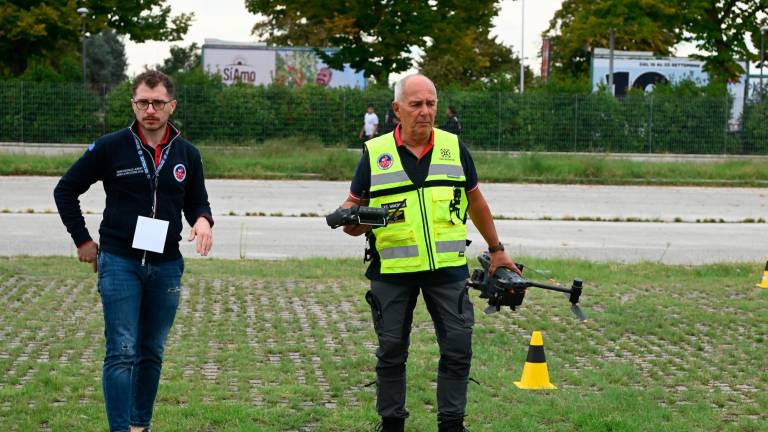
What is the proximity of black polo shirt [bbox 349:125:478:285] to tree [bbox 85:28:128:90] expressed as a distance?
7456 cm

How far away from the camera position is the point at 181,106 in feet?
120

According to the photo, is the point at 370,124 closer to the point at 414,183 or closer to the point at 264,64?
the point at 264,64

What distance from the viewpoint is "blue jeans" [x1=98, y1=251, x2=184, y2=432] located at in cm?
583

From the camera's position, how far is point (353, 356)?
879 centimetres

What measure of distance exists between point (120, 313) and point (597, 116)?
33.0 metres

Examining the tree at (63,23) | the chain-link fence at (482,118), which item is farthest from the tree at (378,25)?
the chain-link fence at (482,118)

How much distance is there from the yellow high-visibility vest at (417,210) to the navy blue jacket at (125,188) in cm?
99

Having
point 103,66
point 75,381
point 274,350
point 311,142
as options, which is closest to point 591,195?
point 311,142

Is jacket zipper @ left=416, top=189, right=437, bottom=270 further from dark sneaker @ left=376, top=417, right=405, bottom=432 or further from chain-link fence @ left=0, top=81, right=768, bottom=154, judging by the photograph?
chain-link fence @ left=0, top=81, right=768, bottom=154

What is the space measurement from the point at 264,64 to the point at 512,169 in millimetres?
20325

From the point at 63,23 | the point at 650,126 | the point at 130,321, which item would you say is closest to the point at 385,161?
the point at 130,321

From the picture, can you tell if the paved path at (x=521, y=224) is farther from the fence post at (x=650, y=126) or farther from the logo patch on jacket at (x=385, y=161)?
the fence post at (x=650, y=126)

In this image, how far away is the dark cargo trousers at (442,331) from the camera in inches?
242

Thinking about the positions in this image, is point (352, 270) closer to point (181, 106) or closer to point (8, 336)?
point (8, 336)
